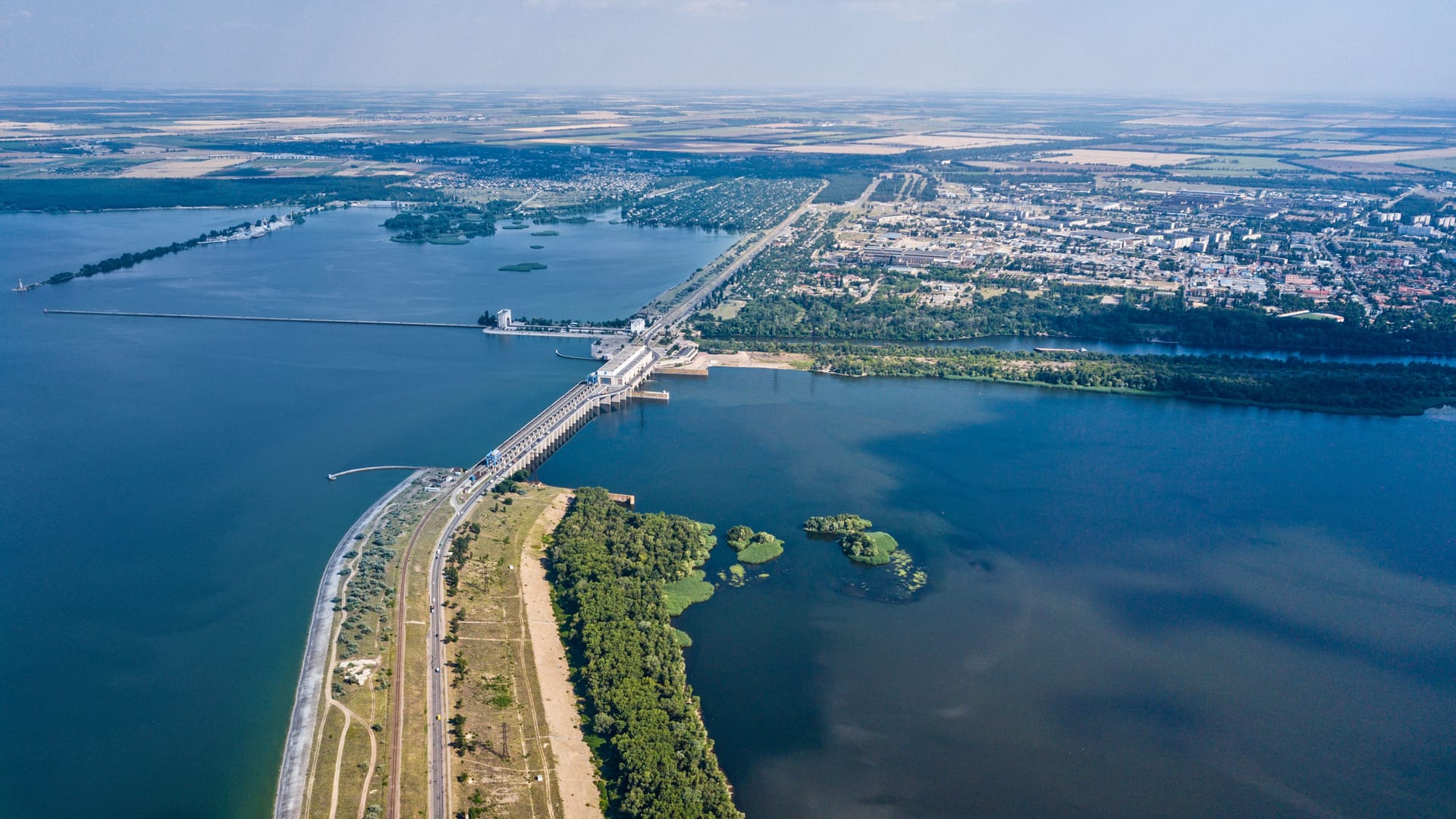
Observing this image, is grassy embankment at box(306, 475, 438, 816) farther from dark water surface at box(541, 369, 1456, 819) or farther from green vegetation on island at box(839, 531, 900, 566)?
green vegetation on island at box(839, 531, 900, 566)

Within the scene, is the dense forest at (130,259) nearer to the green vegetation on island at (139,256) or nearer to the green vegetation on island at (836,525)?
the green vegetation on island at (139,256)

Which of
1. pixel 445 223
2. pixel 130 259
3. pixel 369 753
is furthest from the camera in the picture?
pixel 445 223

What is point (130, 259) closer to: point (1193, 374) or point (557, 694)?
point (557, 694)

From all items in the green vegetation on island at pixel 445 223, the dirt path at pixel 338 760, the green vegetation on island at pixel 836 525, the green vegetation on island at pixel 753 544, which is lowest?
the dirt path at pixel 338 760

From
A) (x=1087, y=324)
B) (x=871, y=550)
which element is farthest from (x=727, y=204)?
(x=871, y=550)

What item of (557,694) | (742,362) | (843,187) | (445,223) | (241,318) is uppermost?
(843,187)

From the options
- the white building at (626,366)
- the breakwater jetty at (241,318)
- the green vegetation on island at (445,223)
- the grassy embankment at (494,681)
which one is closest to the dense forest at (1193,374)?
the white building at (626,366)

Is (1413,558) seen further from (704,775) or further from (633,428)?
(633,428)
